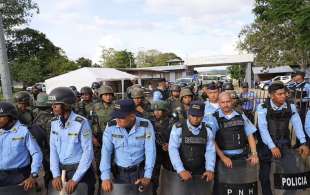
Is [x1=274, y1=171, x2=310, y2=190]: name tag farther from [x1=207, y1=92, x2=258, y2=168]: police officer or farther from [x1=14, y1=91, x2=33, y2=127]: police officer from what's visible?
[x1=14, y1=91, x2=33, y2=127]: police officer

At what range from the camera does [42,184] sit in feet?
16.1

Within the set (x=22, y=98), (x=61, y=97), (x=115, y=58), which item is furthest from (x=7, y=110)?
(x=115, y=58)

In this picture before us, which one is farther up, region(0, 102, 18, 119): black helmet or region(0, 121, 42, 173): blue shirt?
region(0, 102, 18, 119): black helmet

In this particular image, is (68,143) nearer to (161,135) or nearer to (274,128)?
(161,135)

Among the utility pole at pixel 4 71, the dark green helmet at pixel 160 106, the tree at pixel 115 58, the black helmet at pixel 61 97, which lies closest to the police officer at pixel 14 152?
the black helmet at pixel 61 97

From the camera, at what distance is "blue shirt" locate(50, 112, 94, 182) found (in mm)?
3779

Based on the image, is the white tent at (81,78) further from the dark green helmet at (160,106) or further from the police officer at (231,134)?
the police officer at (231,134)

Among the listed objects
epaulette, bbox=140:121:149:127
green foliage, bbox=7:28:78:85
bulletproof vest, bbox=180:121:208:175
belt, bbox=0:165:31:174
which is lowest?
belt, bbox=0:165:31:174

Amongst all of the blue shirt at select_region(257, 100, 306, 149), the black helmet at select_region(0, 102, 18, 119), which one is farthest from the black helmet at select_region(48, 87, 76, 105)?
the blue shirt at select_region(257, 100, 306, 149)

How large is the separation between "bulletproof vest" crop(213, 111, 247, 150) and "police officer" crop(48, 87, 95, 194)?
141 cm

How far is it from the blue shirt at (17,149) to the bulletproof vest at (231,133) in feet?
6.31

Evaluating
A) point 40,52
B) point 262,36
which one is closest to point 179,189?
point 262,36

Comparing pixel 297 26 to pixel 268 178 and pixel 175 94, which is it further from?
pixel 268 178

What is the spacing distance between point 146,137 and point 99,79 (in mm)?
21369
